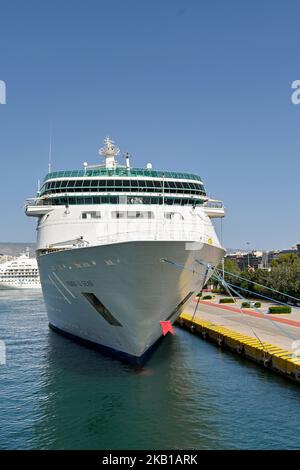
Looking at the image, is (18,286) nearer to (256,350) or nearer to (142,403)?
(256,350)

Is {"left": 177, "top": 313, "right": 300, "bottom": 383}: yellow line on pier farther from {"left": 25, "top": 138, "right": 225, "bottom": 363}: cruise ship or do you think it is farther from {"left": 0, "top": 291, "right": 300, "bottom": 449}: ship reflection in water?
{"left": 25, "top": 138, "right": 225, "bottom": 363}: cruise ship

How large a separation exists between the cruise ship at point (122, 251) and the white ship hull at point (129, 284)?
0.15 feet

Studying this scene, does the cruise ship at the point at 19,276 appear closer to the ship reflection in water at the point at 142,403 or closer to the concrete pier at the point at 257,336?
the concrete pier at the point at 257,336

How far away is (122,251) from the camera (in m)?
18.3

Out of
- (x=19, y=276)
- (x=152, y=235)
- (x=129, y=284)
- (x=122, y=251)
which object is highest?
(x=152, y=235)

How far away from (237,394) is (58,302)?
12.4 m

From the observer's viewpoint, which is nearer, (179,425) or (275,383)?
(179,425)

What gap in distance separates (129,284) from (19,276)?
104709mm

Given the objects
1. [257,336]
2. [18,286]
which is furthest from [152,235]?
[18,286]

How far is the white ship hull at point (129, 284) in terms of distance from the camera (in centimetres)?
1850
